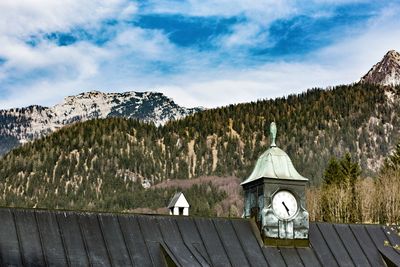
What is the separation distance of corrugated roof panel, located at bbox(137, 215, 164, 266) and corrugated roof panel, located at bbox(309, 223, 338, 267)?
5519 mm

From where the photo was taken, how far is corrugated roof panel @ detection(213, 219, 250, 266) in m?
24.8

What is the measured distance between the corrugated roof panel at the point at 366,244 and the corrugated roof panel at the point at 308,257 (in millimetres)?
1935

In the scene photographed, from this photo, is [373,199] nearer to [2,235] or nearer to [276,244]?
[276,244]

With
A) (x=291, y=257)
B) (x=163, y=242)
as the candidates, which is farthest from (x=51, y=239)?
(x=291, y=257)

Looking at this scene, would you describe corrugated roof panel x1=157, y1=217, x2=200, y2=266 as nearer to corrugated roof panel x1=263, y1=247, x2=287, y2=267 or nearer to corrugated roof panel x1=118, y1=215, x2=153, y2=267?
corrugated roof panel x1=118, y1=215, x2=153, y2=267

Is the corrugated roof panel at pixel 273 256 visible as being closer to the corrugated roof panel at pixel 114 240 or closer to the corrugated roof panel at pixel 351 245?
the corrugated roof panel at pixel 351 245

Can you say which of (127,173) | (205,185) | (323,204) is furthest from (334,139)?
(323,204)

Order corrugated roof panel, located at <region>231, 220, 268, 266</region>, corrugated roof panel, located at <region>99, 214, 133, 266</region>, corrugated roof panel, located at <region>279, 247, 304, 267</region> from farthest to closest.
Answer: corrugated roof panel, located at <region>279, 247, 304, 267</region>
corrugated roof panel, located at <region>231, 220, 268, 266</region>
corrugated roof panel, located at <region>99, 214, 133, 266</region>

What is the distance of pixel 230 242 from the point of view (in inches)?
1001

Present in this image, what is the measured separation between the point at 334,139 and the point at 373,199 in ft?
381

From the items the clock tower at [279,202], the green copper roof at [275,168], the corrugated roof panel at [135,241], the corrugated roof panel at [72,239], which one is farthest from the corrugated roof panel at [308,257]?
the corrugated roof panel at [72,239]

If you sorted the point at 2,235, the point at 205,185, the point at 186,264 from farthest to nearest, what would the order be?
1. the point at 205,185
2. the point at 186,264
3. the point at 2,235

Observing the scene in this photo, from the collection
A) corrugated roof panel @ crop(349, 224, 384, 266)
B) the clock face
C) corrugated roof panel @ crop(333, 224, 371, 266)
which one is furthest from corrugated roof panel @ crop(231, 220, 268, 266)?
corrugated roof panel @ crop(349, 224, 384, 266)

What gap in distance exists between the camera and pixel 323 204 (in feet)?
268
